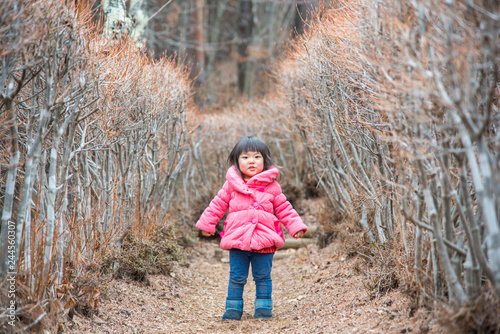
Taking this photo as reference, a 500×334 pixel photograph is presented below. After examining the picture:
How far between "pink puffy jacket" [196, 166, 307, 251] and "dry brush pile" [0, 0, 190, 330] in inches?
40.2

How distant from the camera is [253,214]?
3732 mm


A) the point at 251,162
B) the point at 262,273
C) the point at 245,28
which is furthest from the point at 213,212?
the point at 245,28

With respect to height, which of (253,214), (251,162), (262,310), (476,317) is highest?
(251,162)

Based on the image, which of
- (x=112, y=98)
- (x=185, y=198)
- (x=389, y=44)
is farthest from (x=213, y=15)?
(x=389, y=44)

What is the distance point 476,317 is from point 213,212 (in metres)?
2.30

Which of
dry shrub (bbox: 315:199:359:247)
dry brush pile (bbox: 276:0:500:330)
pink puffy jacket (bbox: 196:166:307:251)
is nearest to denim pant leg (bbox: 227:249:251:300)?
pink puffy jacket (bbox: 196:166:307:251)

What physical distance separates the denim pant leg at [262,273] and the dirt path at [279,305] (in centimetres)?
23

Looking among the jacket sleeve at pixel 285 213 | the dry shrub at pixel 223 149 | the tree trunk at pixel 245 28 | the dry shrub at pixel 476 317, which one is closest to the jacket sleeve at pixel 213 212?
the jacket sleeve at pixel 285 213

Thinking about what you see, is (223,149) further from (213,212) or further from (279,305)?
(213,212)

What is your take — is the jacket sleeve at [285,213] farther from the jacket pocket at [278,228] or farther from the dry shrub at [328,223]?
the dry shrub at [328,223]

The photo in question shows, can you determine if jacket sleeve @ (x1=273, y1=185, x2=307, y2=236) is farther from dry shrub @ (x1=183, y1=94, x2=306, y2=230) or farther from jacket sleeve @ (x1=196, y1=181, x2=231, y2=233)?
dry shrub @ (x1=183, y1=94, x2=306, y2=230)

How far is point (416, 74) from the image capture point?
6.74ft

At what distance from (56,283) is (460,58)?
2.64 meters

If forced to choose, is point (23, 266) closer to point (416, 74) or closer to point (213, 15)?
point (416, 74)
